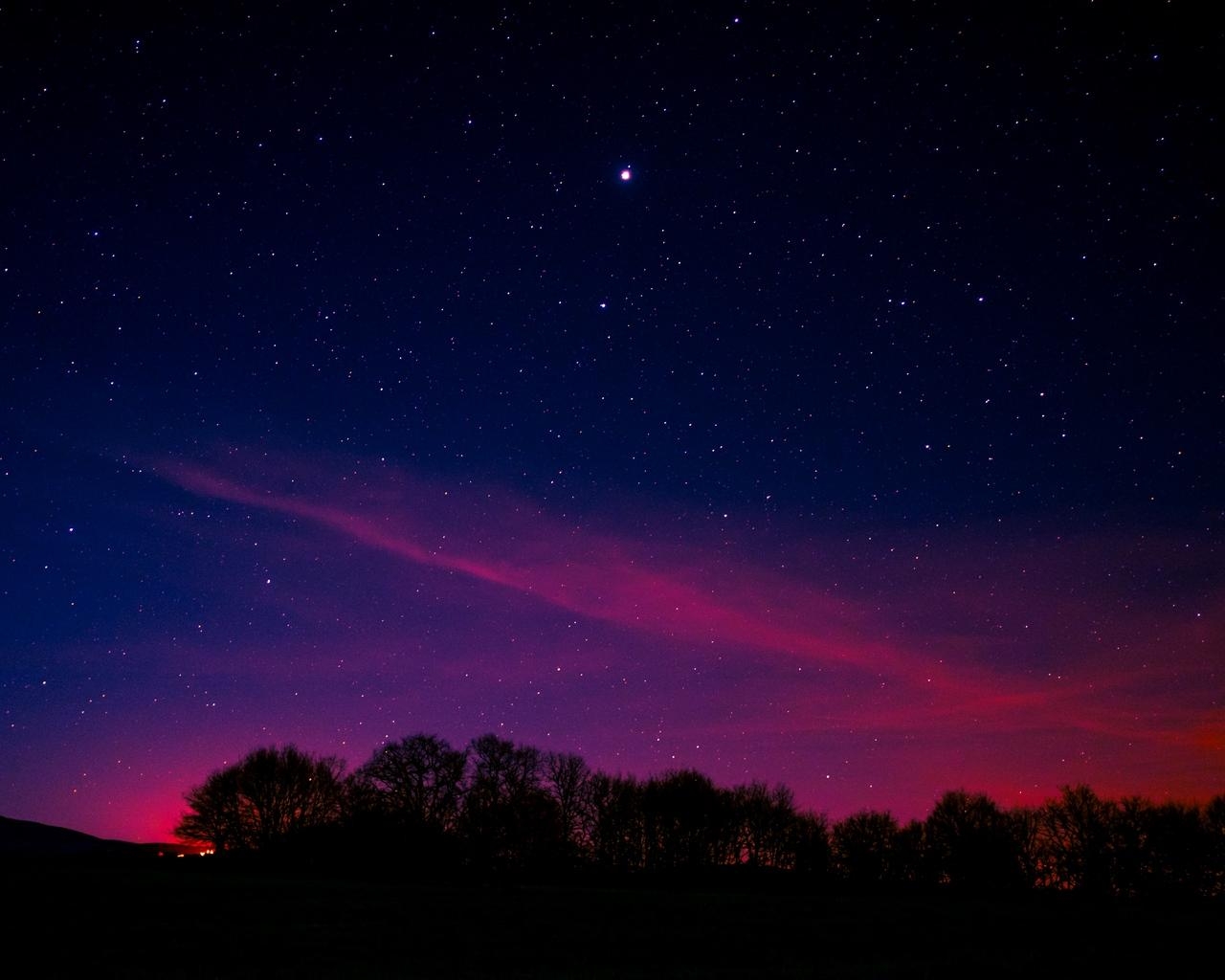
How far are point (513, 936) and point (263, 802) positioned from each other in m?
59.2

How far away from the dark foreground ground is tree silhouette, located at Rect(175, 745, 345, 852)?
37532mm

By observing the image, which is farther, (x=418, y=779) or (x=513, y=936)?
(x=418, y=779)

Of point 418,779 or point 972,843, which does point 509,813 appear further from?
point 972,843

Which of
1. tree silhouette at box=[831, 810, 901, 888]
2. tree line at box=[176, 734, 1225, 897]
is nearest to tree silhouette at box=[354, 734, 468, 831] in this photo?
tree line at box=[176, 734, 1225, 897]

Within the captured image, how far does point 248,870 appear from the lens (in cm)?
4534

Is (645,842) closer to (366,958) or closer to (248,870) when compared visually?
(248,870)

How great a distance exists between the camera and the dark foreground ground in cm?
1573

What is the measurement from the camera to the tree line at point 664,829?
2598 inches

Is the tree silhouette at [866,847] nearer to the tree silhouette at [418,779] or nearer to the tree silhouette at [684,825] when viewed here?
the tree silhouette at [684,825]

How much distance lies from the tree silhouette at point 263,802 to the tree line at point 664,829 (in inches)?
4.0

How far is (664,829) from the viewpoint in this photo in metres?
77.1

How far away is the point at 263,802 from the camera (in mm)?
70938

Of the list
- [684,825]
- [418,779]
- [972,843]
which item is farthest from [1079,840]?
[418,779]

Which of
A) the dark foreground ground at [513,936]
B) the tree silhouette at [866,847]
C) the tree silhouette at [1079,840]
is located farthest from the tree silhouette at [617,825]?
the dark foreground ground at [513,936]
